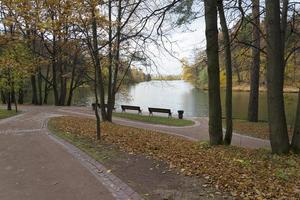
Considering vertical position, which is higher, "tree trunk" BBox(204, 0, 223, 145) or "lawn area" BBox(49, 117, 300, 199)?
"tree trunk" BBox(204, 0, 223, 145)

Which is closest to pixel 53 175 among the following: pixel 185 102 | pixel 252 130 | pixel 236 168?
pixel 236 168

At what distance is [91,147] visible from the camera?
10.0m

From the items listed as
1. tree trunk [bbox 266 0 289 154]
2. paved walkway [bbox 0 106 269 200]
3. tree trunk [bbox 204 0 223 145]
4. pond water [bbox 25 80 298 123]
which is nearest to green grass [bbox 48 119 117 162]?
paved walkway [bbox 0 106 269 200]

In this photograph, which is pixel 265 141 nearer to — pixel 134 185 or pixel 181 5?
pixel 181 5

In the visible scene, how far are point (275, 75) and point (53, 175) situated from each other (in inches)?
217

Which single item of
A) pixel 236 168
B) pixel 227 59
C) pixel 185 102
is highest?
pixel 227 59

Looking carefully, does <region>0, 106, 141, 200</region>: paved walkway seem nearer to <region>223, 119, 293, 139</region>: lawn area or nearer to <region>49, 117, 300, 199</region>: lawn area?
<region>49, 117, 300, 199</region>: lawn area

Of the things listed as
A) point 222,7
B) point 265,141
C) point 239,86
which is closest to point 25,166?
point 222,7

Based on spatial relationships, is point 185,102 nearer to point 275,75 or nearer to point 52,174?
point 275,75

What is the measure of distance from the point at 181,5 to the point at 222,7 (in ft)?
5.31

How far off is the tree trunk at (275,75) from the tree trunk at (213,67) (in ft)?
5.75

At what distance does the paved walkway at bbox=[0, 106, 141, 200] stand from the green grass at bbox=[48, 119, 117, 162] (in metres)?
0.21

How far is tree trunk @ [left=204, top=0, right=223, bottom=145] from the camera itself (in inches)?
388

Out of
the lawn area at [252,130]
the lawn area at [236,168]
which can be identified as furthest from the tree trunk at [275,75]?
the lawn area at [252,130]
